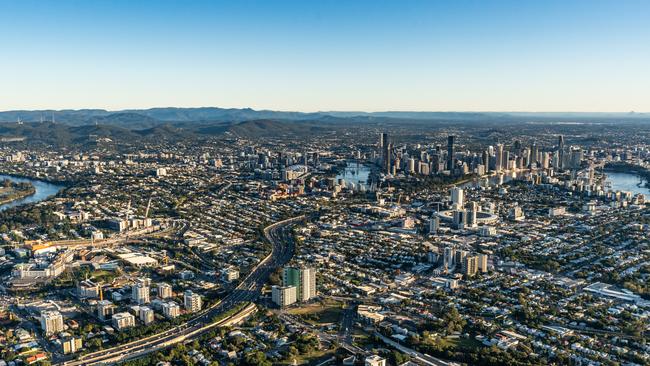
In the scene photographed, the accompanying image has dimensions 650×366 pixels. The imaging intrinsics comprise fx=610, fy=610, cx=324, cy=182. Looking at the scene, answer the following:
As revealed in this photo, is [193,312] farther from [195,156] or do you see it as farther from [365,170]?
[195,156]

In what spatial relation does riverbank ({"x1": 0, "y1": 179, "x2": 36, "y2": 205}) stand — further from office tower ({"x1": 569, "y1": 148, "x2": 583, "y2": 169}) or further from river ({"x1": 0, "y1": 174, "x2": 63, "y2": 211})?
office tower ({"x1": 569, "y1": 148, "x2": 583, "y2": 169})

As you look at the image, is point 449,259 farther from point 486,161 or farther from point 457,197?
point 486,161

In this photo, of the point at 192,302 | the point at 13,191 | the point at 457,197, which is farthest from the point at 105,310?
the point at 13,191

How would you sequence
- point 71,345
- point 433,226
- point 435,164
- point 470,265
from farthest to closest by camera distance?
point 435,164 < point 433,226 < point 470,265 < point 71,345

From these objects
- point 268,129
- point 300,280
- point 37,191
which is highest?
point 268,129

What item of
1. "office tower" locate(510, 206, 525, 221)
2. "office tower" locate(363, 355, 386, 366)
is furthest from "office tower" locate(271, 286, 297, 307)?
"office tower" locate(510, 206, 525, 221)

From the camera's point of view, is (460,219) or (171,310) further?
(460,219)

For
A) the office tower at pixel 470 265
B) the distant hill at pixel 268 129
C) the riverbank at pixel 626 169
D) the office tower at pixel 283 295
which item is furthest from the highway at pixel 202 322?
the distant hill at pixel 268 129
